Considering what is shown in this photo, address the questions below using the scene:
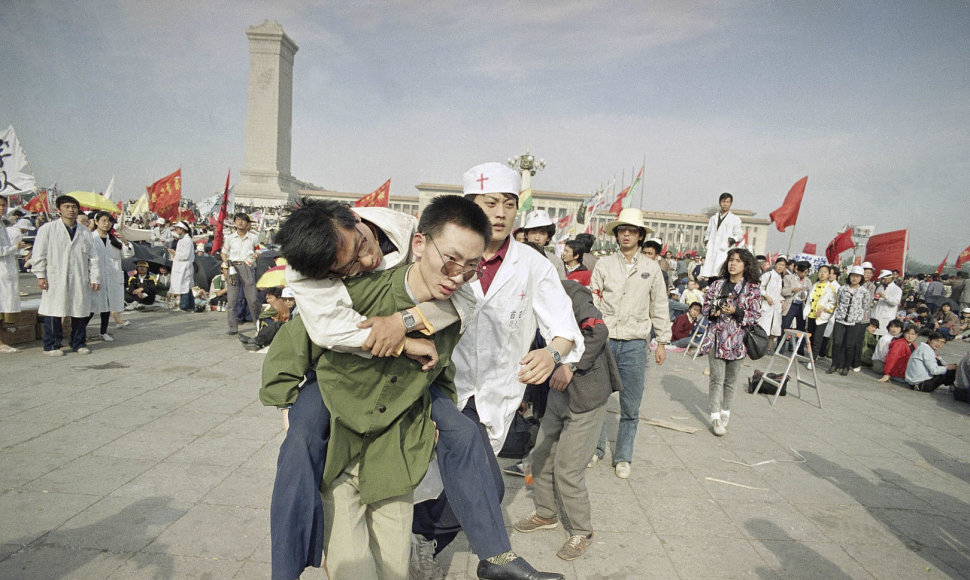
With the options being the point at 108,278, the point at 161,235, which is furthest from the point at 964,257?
the point at 161,235

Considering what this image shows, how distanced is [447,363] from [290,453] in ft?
2.01

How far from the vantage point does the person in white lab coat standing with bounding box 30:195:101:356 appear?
21.8ft

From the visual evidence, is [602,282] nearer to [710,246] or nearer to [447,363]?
[447,363]

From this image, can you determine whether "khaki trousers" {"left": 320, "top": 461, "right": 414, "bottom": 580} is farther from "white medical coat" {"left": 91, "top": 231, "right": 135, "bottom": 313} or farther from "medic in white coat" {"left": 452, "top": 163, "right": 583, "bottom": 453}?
"white medical coat" {"left": 91, "top": 231, "right": 135, "bottom": 313}

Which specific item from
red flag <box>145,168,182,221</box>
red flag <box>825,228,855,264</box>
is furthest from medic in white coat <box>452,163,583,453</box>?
red flag <box>825,228,855,264</box>

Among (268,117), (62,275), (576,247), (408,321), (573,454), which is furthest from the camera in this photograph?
(268,117)

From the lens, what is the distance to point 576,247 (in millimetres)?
5227

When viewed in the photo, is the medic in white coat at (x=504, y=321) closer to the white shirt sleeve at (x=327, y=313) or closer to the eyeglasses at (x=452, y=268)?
the eyeglasses at (x=452, y=268)

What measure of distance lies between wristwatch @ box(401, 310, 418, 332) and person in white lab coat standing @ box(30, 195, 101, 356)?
7.12 meters

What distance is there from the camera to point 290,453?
164 centimetres

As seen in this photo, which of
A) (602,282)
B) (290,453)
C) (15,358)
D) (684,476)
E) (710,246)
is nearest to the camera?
(290,453)

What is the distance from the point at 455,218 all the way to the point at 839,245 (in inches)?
673

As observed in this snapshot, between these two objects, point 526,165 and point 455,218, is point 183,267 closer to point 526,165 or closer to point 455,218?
point 455,218

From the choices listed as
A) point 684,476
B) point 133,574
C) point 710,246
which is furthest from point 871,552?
point 710,246
